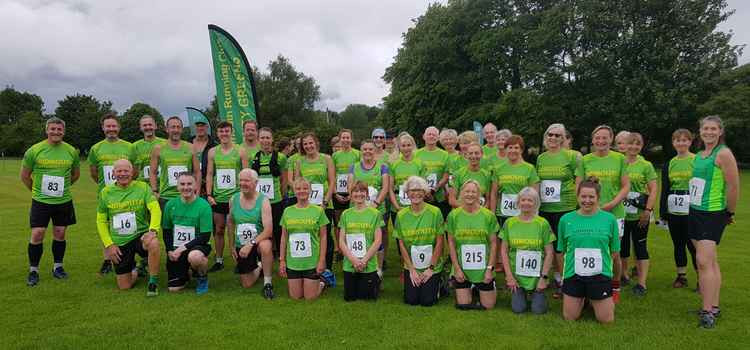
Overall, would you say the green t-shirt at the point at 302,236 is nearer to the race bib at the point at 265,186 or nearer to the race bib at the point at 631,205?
the race bib at the point at 265,186

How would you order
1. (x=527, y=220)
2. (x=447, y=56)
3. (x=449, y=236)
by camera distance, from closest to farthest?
1. (x=527, y=220)
2. (x=449, y=236)
3. (x=447, y=56)

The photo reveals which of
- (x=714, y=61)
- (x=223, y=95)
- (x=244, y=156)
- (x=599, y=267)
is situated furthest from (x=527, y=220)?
(x=714, y=61)

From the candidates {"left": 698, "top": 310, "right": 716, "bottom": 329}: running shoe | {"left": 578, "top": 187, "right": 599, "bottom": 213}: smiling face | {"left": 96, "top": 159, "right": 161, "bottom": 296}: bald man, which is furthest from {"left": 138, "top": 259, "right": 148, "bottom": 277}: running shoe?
{"left": 698, "top": 310, "right": 716, "bottom": 329}: running shoe

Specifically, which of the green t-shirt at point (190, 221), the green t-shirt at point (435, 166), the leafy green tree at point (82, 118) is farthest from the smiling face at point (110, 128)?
the leafy green tree at point (82, 118)

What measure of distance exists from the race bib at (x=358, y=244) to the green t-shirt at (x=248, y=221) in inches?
43.5

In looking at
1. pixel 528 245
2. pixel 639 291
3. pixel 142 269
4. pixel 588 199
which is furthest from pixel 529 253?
pixel 142 269

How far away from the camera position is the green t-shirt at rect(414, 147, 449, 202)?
5.99 metres

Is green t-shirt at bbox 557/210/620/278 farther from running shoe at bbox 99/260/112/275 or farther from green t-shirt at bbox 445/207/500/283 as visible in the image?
running shoe at bbox 99/260/112/275

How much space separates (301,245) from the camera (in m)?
5.02

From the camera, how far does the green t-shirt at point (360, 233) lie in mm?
4957

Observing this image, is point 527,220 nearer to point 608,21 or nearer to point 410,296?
point 410,296

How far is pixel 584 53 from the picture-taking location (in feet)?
80.4

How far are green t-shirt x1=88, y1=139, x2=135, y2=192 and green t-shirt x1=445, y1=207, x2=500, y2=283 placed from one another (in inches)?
170

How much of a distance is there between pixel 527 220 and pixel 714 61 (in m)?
25.4
